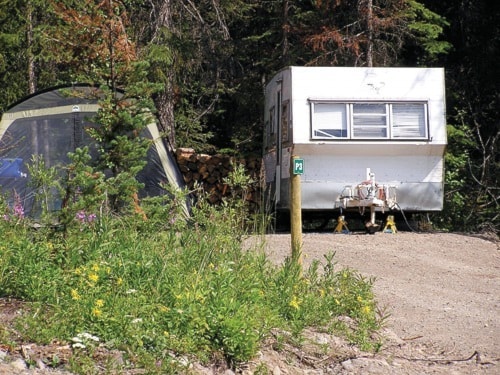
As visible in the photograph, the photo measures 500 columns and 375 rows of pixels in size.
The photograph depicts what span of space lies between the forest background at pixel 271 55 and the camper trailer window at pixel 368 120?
10.3 feet

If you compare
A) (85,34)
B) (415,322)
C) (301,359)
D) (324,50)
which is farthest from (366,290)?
(324,50)

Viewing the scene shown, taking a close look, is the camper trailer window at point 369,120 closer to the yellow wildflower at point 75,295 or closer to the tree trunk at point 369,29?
the tree trunk at point 369,29

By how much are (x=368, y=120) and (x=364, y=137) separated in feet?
0.92

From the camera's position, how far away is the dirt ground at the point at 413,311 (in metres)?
6.76

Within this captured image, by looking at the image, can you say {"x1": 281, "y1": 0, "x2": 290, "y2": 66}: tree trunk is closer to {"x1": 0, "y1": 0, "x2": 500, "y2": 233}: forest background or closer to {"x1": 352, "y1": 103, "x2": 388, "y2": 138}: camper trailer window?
{"x1": 0, "y1": 0, "x2": 500, "y2": 233}: forest background

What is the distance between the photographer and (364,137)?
14.3 m

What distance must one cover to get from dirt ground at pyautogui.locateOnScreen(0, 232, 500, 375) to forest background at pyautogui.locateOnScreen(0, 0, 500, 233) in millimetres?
4590

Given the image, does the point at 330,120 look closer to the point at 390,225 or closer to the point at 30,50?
the point at 390,225

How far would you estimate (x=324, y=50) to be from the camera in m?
19.4

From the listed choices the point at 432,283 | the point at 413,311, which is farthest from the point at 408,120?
the point at 413,311

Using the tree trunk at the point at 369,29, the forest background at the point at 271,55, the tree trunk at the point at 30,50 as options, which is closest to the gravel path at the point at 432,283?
the forest background at the point at 271,55

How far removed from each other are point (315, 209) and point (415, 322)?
6.07 metres

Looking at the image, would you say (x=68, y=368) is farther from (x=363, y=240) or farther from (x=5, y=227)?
(x=363, y=240)

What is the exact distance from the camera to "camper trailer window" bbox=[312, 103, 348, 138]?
46.6 ft
